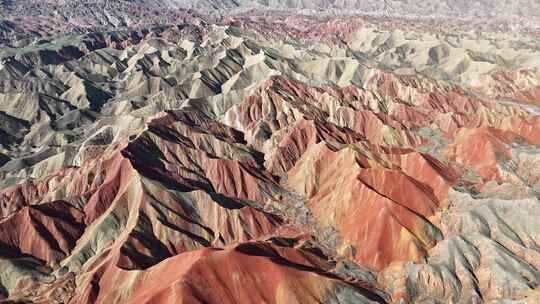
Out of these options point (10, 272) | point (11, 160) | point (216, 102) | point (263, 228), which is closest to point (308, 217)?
point (263, 228)

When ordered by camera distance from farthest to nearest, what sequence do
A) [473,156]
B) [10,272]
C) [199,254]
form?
[473,156] → [10,272] → [199,254]

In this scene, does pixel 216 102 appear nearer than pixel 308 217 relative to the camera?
No

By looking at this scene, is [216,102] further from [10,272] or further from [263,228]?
[10,272]

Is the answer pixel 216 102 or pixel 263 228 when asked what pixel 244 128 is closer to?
pixel 216 102

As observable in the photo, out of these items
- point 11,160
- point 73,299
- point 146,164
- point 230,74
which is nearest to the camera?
point 73,299

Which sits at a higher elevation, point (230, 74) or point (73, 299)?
point (73, 299)

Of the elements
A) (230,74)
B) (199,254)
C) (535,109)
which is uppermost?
(199,254)

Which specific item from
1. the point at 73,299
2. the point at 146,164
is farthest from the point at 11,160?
the point at 73,299
